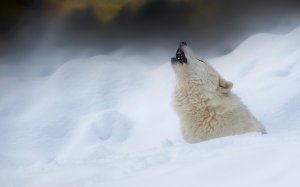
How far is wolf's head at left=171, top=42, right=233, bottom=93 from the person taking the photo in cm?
617

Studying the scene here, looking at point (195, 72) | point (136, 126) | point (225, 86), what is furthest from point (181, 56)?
point (136, 126)

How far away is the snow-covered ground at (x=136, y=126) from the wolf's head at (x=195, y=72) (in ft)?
3.03

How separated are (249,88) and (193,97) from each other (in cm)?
597

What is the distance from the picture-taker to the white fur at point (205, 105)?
5840 mm

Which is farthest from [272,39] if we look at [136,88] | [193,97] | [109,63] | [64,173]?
[64,173]

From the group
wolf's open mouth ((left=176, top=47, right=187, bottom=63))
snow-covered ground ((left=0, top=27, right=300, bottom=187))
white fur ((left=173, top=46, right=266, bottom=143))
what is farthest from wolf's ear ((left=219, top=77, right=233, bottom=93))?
snow-covered ground ((left=0, top=27, right=300, bottom=187))

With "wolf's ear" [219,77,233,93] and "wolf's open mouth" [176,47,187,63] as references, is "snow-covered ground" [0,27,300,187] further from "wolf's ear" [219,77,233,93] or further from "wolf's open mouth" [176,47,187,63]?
"wolf's open mouth" [176,47,187,63]

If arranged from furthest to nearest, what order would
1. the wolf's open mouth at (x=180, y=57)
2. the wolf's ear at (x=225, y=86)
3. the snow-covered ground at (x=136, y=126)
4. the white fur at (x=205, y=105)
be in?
the wolf's open mouth at (x=180, y=57), the wolf's ear at (x=225, y=86), the white fur at (x=205, y=105), the snow-covered ground at (x=136, y=126)

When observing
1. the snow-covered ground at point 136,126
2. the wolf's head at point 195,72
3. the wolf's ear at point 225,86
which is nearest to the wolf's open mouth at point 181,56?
the wolf's head at point 195,72

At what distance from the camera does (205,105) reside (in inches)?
238

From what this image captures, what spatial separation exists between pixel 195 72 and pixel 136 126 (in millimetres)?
6984

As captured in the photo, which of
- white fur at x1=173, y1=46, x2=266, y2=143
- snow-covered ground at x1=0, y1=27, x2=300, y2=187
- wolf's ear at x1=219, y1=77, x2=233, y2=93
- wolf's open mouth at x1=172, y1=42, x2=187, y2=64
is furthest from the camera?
wolf's open mouth at x1=172, y1=42, x2=187, y2=64

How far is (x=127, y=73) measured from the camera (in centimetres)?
1820

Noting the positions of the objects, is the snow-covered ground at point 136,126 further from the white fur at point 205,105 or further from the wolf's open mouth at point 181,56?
the wolf's open mouth at point 181,56
